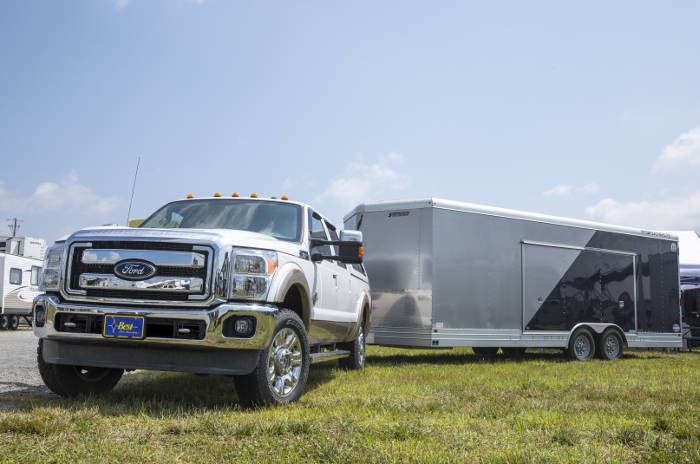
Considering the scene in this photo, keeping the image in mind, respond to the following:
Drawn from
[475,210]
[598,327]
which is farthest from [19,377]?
[598,327]

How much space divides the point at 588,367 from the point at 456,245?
9.52 ft

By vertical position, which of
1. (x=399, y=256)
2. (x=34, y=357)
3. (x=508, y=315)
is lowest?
(x=34, y=357)

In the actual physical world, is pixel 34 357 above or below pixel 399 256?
below

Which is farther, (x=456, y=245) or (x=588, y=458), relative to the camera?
(x=456, y=245)

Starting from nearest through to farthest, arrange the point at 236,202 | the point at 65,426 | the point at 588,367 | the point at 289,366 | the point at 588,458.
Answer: the point at 588,458
the point at 65,426
the point at 289,366
the point at 236,202
the point at 588,367

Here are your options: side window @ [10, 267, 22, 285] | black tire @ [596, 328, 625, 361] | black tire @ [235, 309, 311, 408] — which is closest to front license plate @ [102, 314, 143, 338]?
black tire @ [235, 309, 311, 408]

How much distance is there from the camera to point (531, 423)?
429 cm

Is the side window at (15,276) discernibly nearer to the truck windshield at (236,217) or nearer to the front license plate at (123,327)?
the truck windshield at (236,217)

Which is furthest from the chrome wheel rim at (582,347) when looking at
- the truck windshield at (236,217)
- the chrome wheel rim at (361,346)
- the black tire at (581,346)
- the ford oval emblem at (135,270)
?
the ford oval emblem at (135,270)

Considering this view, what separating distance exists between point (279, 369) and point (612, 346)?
31.3 feet

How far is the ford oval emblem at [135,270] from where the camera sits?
4.82 m

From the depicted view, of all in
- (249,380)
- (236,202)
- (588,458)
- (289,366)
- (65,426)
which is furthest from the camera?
(236,202)

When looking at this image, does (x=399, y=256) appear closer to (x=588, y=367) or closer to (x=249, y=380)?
(x=588, y=367)

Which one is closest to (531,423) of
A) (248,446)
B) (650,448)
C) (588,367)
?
(650,448)
